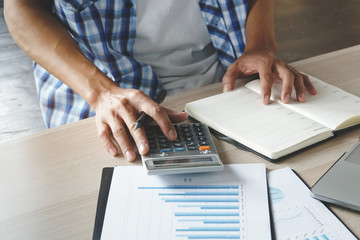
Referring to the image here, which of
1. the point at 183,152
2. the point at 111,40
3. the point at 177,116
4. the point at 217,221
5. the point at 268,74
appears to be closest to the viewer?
the point at 217,221

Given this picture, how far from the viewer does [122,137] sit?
2.74ft

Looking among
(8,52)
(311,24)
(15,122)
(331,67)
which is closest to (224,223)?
(331,67)

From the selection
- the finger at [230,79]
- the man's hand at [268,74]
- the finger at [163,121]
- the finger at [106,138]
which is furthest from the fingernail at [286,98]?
the finger at [106,138]

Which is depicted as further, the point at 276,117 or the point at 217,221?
the point at 276,117

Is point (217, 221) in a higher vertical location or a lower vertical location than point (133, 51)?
higher

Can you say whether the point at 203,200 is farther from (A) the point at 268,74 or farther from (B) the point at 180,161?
(A) the point at 268,74

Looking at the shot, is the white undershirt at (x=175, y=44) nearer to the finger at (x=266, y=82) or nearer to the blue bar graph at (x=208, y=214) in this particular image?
the finger at (x=266, y=82)

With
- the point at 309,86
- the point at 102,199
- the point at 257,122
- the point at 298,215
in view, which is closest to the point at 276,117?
the point at 257,122

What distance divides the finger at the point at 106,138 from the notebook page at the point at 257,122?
0.17 metres

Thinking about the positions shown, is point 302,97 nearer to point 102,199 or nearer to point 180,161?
point 180,161

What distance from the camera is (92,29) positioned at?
3.65 ft

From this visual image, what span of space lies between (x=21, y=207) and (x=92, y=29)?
535mm

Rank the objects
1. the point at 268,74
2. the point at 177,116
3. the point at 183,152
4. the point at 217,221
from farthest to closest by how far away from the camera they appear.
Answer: the point at 268,74, the point at 177,116, the point at 183,152, the point at 217,221

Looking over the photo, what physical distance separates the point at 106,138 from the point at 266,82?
14.4 inches
